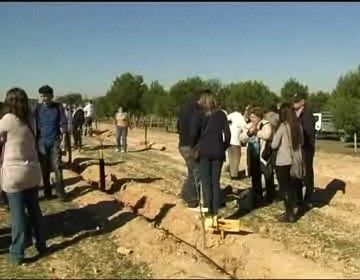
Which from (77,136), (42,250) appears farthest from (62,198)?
(77,136)

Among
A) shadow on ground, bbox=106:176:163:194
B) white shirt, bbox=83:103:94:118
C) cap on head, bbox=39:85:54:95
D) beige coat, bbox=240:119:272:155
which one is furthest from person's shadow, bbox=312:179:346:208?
white shirt, bbox=83:103:94:118

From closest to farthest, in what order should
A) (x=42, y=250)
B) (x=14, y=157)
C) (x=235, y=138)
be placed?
(x=14, y=157) < (x=42, y=250) < (x=235, y=138)

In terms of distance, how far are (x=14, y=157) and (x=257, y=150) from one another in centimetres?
531

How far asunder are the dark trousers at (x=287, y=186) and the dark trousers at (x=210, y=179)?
3.68 ft

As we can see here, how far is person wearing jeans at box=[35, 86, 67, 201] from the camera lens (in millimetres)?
10672

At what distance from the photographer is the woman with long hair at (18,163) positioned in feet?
22.9

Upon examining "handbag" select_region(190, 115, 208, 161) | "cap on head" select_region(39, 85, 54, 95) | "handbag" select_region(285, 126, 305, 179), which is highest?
"cap on head" select_region(39, 85, 54, 95)

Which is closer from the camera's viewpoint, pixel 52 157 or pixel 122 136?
pixel 52 157

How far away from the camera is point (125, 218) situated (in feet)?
30.9

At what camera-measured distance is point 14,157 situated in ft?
23.0

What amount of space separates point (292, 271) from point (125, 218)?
319cm

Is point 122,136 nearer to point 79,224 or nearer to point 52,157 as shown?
point 52,157

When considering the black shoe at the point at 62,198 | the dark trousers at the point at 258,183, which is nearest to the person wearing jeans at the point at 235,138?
the dark trousers at the point at 258,183

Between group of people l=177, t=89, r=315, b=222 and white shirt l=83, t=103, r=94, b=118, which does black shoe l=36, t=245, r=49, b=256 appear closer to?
group of people l=177, t=89, r=315, b=222
